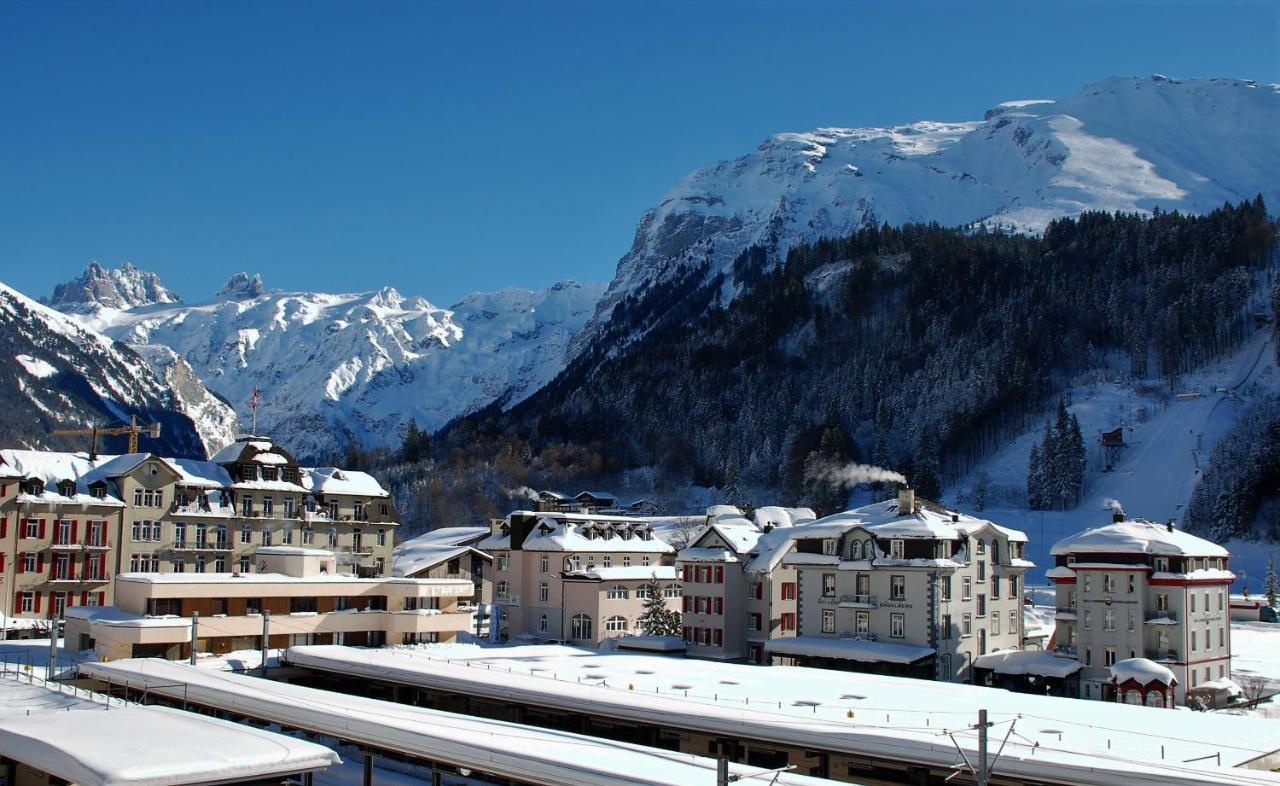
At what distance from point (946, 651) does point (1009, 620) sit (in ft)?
27.4

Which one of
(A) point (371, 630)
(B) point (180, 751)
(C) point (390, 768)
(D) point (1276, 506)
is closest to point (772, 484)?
(D) point (1276, 506)

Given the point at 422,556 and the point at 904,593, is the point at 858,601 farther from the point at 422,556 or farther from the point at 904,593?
the point at 422,556

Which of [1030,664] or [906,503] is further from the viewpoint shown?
[906,503]

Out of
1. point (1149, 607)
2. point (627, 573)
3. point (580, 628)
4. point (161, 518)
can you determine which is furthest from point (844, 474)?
point (161, 518)

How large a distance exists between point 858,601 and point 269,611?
3382 cm

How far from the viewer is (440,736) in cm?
4094

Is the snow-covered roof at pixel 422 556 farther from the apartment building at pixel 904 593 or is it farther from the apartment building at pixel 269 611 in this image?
the apartment building at pixel 904 593

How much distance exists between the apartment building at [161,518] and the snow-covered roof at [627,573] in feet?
59.0

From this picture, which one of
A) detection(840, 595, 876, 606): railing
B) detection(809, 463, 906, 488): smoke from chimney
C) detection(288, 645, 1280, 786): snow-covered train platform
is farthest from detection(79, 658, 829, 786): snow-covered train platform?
detection(809, 463, 906, 488): smoke from chimney

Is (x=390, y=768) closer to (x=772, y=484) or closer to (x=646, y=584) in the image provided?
(x=646, y=584)

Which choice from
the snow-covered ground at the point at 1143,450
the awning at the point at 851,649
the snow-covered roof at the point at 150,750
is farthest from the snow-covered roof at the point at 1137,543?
the snow-covered ground at the point at 1143,450

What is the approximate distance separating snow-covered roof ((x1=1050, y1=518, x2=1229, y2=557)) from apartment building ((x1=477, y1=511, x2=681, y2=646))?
2890 centimetres

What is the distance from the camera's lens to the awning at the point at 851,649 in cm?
6856

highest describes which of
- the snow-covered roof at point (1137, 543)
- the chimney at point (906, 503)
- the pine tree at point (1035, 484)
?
the pine tree at point (1035, 484)
